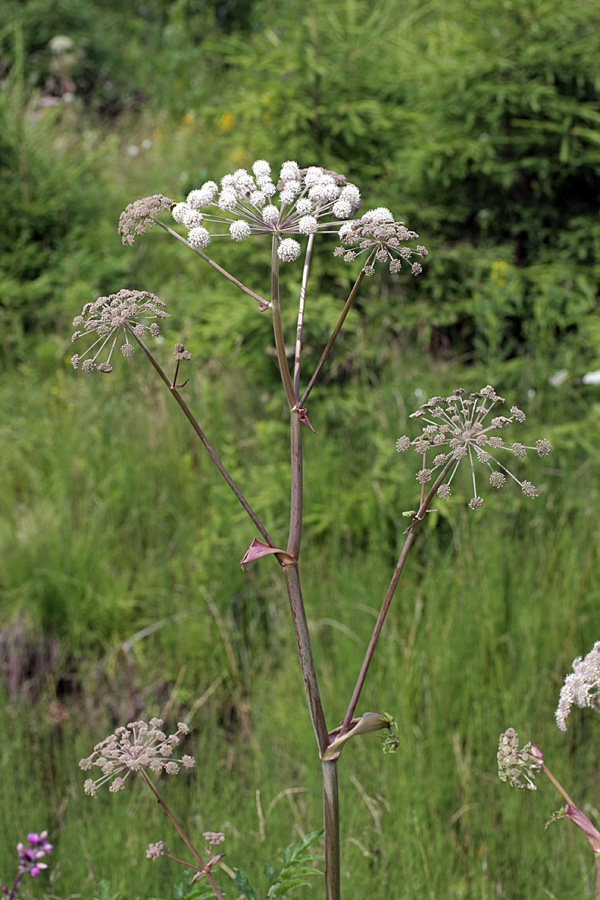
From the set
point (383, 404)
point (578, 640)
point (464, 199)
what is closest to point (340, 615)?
point (578, 640)

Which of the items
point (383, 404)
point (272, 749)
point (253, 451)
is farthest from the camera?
point (253, 451)

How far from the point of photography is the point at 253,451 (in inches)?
157

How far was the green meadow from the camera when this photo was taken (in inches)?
83.4

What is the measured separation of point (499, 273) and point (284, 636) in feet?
7.47

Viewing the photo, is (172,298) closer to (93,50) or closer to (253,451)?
(253,451)

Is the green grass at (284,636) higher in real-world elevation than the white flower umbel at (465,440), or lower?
lower

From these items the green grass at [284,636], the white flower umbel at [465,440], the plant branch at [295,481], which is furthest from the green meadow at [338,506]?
the white flower umbel at [465,440]

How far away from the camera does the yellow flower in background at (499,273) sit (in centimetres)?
410

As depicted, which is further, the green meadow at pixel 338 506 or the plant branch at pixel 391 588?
the green meadow at pixel 338 506

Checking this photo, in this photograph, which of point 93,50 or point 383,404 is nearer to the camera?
point 383,404

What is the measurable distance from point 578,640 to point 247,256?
2.39 metres

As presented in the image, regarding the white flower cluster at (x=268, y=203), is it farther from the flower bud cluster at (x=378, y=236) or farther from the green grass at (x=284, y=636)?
the green grass at (x=284, y=636)

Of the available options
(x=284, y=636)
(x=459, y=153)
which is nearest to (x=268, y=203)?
(x=284, y=636)

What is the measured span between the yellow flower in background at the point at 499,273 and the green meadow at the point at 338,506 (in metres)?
0.05
